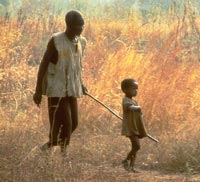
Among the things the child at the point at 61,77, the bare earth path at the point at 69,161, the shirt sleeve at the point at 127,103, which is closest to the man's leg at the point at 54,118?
the child at the point at 61,77

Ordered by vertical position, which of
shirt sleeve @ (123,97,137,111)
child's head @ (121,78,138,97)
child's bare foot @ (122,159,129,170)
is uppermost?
child's head @ (121,78,138,97)

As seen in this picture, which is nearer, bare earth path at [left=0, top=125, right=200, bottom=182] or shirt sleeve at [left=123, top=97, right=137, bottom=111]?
bare earth path at [left=0, top=125, right=200, bottom=182]

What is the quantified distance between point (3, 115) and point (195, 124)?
7.31 feet

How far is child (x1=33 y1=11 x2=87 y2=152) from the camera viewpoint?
4.92 metres

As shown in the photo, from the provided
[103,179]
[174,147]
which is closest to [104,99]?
[174,147]

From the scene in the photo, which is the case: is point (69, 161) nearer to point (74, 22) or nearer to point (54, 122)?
point (54, 122)

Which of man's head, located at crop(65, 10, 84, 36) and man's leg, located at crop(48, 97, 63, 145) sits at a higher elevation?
man's head, located at crop(65, 10, 84, 36)

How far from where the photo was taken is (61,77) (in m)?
5.00

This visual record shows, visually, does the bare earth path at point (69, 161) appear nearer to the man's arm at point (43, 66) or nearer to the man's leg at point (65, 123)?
the man's leg at point (65, 123)

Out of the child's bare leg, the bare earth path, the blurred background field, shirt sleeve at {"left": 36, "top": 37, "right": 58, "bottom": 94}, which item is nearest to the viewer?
the bare earth path

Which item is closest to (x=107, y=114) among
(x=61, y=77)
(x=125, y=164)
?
(x=125, y=164)

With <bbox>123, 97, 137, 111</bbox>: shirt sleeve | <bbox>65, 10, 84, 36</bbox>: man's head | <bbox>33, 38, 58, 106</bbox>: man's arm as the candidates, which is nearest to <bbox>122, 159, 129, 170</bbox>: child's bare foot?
<bbox>123, 97, 137, 111</bbox>: shirt sleeve

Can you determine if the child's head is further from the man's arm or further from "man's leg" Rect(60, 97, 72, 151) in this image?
the man's arm

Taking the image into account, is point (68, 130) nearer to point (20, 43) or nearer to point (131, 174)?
point (131, 174)
